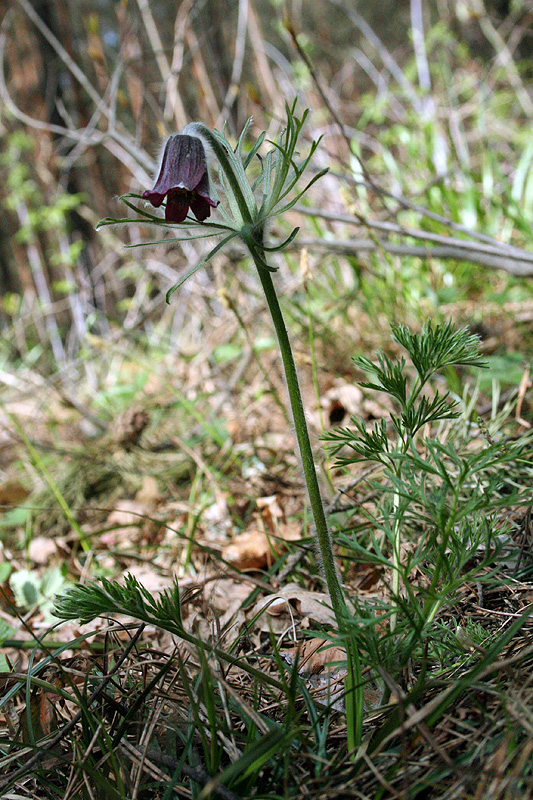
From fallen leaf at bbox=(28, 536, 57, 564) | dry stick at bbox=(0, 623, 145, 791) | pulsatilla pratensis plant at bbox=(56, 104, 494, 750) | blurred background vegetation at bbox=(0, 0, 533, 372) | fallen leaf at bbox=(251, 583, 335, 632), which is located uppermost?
blurred background vegetation at bbox=(0, 0, 533, 372)

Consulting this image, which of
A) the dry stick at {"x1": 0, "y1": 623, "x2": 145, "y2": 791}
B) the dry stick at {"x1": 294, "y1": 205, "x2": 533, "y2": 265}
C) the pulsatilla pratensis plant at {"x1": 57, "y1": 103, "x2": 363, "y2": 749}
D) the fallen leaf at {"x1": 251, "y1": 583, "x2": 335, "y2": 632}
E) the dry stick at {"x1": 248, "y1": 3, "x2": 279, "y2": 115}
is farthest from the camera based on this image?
the dry stick at {"x1": 248, "y1": 3, "x2": 279, "y2": 115}

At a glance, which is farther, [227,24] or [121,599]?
[227,24]

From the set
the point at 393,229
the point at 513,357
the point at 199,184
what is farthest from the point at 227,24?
the point at 199,184

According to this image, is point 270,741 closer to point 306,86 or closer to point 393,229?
point 393,229

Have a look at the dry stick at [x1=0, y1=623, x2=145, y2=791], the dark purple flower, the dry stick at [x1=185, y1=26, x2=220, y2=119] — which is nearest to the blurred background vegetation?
the dry stick at [x1=185, y1=26, x2=220, y2=119]

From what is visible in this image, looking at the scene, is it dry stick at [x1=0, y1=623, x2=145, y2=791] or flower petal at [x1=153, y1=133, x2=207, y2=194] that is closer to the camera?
dry stick at [x1=0, y1=623, x2=145, y2=791]

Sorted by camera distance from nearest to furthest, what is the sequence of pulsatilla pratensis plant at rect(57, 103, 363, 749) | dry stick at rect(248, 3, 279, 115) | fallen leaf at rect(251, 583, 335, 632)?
pulsatilla pratensis plant at rect(57, 103, 363, 749) → fallen leaf at rect(251, 583, 335, 632) → dry stick at rect(248, 3, 279, 115)

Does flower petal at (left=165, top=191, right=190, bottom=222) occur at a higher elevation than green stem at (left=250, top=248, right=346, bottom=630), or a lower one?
higher

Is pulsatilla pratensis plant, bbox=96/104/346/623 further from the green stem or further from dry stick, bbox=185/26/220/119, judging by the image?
dry stick, bbox=185/26/220/119

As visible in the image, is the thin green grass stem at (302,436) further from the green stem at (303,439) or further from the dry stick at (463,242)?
the dry stick at (463,242)
